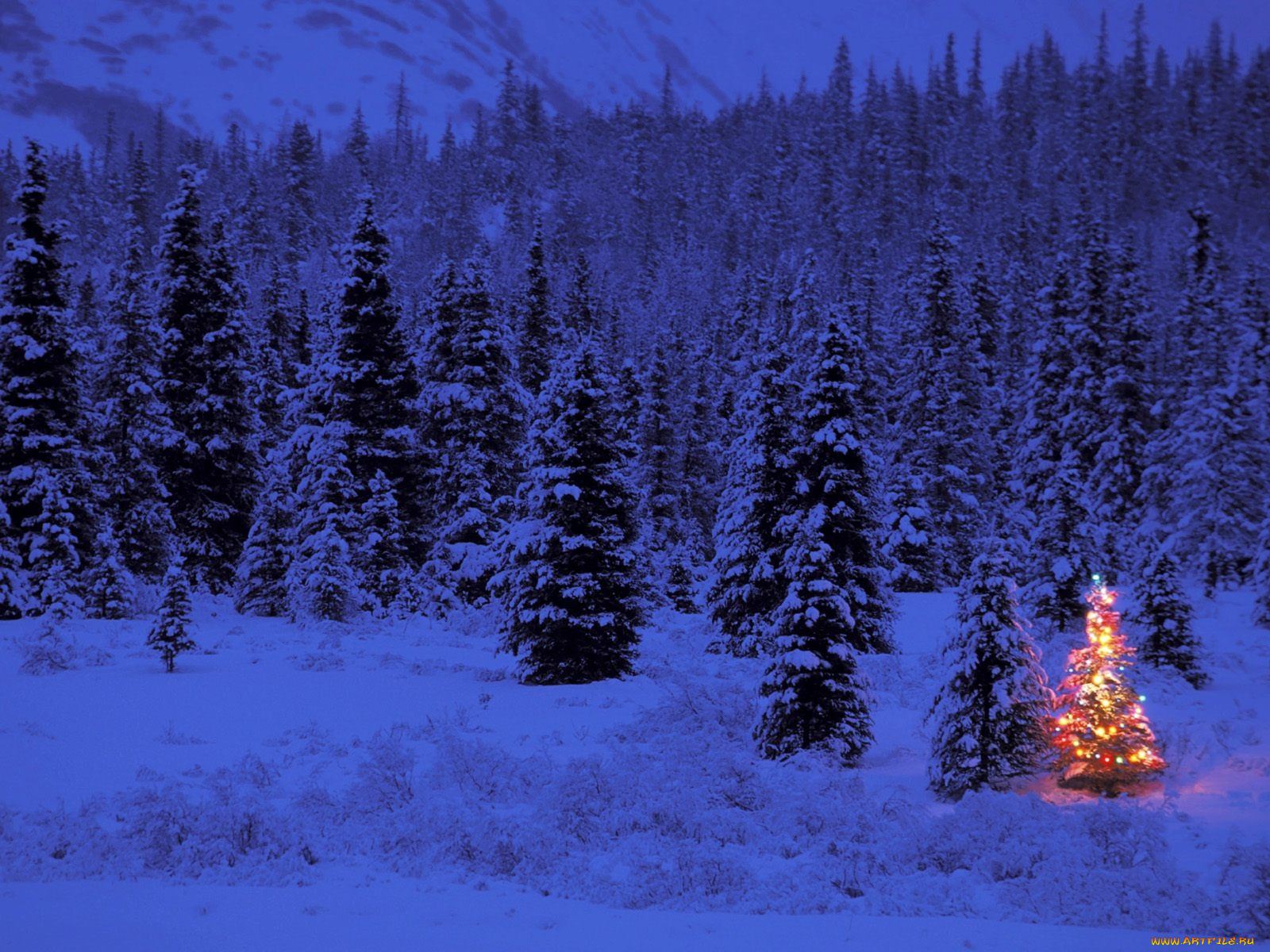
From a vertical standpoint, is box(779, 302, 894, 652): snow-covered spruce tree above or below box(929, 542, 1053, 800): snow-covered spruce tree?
above

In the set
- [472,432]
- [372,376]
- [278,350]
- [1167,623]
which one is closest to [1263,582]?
[1167,623]

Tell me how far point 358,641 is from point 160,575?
11025 millimetres

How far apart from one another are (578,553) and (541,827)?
28.7 ft

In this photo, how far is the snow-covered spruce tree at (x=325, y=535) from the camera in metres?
24.5

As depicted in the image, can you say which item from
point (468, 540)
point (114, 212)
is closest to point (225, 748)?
point (468, 540)

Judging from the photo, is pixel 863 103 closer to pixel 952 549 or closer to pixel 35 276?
pixel 952 549

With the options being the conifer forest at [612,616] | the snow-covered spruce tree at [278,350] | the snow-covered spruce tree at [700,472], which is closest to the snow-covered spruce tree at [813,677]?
the conifer forest at [612,616]

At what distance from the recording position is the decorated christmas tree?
12422 mm

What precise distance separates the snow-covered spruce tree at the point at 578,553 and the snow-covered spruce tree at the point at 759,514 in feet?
17.6

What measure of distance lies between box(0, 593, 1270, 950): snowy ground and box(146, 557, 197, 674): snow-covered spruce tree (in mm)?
533

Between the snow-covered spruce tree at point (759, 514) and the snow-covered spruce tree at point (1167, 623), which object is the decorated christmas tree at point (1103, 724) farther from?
the snow-covered spruce tree at point (759, 514)

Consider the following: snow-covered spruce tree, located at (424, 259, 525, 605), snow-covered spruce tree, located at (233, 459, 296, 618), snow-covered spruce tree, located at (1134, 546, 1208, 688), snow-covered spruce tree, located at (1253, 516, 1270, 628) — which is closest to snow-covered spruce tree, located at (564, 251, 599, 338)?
snow-covered spruce tree, located at (424, 259, 525, 605)

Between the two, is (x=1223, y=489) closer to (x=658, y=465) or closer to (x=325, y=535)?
(x=658, y=465)

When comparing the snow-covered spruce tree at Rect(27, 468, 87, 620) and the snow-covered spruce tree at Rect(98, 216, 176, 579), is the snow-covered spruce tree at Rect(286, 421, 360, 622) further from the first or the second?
the snow-covered spruce tree at Rect(27, 468, 87, 620)
